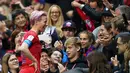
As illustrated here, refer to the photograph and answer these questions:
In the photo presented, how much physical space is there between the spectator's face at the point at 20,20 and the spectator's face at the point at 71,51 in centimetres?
233

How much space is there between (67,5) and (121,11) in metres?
2.88

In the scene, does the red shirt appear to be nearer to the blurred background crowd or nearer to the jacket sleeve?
the blurred background crowd

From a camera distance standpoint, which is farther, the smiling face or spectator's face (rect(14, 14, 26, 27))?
spectator's face (rect(14, 14, 26, 27))

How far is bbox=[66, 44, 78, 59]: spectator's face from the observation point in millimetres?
11383

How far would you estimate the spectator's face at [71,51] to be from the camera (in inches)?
448

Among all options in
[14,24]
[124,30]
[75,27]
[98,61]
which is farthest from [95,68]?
[14,24]

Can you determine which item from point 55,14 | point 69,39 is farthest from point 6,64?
point 55,14

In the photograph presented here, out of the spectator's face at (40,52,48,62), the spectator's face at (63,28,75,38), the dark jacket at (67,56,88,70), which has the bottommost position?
the dark jacket at (67,56,88,70)

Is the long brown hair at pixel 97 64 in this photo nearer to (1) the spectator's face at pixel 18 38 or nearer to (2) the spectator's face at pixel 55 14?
(1) the spectator's face at pixel 18 38

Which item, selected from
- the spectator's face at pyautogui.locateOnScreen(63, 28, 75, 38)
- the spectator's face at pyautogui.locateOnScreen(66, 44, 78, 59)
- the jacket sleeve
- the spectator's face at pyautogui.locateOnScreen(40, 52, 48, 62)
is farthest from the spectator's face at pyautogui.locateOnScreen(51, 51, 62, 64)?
the jacket sleeve

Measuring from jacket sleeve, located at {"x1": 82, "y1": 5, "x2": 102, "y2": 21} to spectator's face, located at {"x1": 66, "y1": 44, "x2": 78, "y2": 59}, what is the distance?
1.77 metres

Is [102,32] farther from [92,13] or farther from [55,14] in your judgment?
[55,14]

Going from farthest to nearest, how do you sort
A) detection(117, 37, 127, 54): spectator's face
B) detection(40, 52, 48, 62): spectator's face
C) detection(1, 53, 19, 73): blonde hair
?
detection(40, 52, 48, 62): spectator's face
detection(1, 53, 19, 73): blonde hair
detection(117, 37, 127, 54): spectator's face

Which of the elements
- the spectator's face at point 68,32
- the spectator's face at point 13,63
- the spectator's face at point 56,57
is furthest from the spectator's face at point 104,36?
the spectator's face at point 13,63
